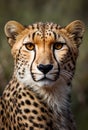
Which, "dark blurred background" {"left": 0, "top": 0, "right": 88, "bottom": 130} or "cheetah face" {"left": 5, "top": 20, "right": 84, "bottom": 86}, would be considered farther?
"dark blurred background" {"left": 0, "top": 0, "right": 88, "bottom": 130}

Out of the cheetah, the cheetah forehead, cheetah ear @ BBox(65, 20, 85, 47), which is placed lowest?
the cheetah

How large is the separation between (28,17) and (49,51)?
714 inches

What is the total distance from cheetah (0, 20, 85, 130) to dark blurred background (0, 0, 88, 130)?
6.74 m

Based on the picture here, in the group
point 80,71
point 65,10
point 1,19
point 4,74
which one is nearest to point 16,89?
point 4,74

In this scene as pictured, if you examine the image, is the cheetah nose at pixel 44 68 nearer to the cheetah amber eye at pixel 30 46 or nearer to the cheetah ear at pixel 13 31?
the cheetah amber eye at pixel 30 46

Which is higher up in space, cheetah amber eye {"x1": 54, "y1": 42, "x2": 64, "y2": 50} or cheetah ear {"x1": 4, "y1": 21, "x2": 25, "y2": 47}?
cheetah ear {"x1": 4, "y1": 21, "x2": 25, "y2": 47}

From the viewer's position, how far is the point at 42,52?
11.2 metres

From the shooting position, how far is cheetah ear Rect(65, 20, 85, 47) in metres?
11.9

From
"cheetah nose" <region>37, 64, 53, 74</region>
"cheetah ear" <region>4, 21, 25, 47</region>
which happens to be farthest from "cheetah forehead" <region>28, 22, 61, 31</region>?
"cheetah nose" <region>37, 64, 53, 74</region>

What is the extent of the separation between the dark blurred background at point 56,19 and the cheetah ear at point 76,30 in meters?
6.50

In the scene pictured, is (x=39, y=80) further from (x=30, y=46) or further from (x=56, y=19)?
(x=56, y=19)

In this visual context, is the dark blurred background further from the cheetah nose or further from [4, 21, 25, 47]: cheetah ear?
the cheetah nose

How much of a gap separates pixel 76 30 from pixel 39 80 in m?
1.14

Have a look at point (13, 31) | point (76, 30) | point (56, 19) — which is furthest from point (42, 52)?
point (56, 19)
